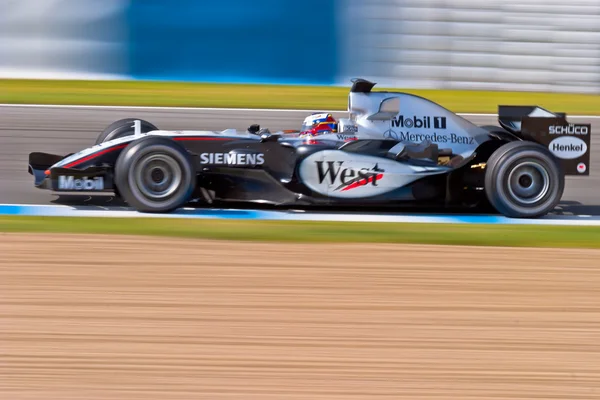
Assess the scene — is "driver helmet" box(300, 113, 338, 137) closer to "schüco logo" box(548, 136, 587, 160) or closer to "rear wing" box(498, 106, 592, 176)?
"rear wing" box(498, 106, 592, 176)

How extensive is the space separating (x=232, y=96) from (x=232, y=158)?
286 inches

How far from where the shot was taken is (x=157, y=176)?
23.4ft

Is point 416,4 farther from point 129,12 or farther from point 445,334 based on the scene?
point 445,334

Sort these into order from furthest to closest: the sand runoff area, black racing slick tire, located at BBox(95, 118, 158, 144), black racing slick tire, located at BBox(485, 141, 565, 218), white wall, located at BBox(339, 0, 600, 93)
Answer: white wall, located at BBox(339, 0, 600, 93), black racing slick tire, located at BBox(95, 118, 158, 144), black racing slick tire, located at BBox(485, 141, 565, 218), the sand runoff area

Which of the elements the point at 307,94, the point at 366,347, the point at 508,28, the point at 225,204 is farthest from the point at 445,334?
the point at 508,28

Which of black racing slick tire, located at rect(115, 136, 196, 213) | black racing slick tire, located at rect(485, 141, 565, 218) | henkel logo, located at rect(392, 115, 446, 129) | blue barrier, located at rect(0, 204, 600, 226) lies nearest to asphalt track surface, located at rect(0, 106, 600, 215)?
blue barrier, located at rect(0, 204, 600, 226)

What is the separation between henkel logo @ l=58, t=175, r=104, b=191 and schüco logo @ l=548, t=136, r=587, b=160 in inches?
144

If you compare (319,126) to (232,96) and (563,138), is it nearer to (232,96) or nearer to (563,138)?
(563,138)

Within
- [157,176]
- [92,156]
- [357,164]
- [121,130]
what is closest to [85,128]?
[121,130]

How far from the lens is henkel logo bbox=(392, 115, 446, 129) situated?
24.7 ft

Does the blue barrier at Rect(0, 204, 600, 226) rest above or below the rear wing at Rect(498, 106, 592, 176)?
below

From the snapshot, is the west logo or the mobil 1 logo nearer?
the west logo

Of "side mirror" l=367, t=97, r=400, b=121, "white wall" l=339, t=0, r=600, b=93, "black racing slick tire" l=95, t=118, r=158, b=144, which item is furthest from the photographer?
"white wall" l=339, t=0, r=600, b=93

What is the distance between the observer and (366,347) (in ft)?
14.4
